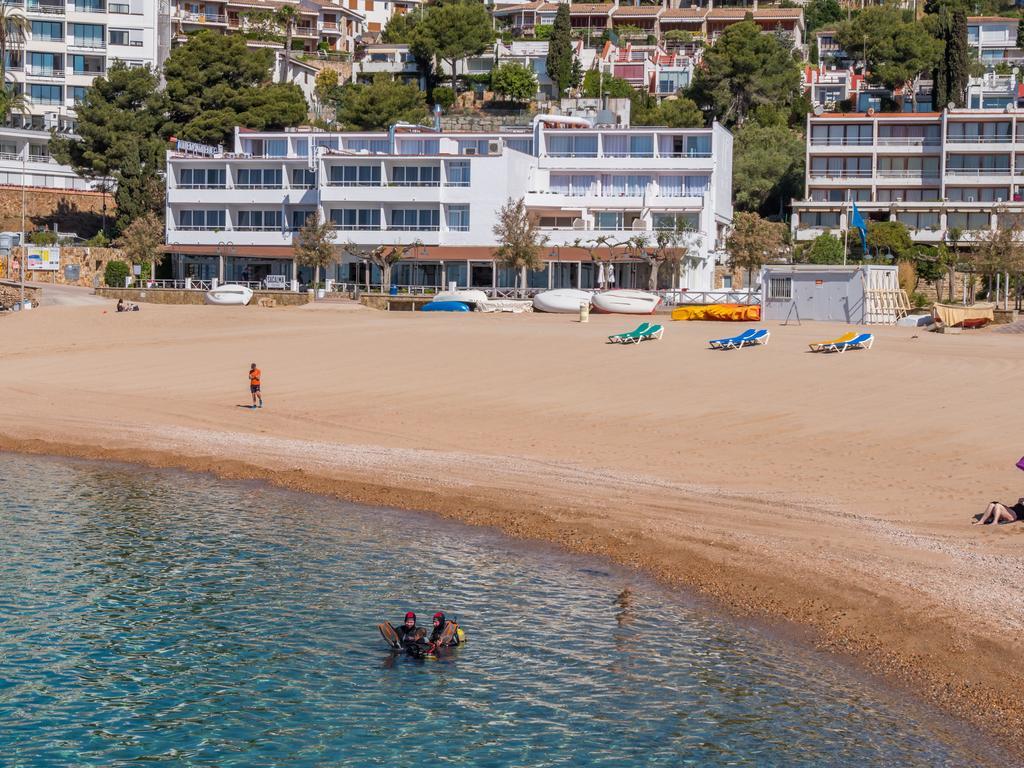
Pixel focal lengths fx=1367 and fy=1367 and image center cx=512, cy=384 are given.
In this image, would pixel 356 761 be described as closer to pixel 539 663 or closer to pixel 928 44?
pixel 539 663

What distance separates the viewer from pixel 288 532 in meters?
25.1

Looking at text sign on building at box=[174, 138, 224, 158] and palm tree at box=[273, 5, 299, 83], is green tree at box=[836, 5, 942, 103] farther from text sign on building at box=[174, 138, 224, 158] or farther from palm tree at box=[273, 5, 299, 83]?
text sign on building at box=[174, 138, 224, 158]

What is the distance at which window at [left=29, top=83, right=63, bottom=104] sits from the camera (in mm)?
121500

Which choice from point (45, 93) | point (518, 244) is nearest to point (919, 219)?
point (518, 244)

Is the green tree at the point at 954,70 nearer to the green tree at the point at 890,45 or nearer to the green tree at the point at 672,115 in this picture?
the green tree at the point at 890,45

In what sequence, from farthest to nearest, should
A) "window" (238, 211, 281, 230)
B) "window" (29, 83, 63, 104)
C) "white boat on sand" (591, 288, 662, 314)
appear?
1. "window" (29, 83, 63, 104)
2. "window" (238, 211, 281, 230)
3. "white boat on sand" (591, 288, 662, 314)

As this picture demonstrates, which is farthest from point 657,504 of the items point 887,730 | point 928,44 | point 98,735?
point 928,44

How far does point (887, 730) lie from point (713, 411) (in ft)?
62.9

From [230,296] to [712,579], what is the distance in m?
56.8

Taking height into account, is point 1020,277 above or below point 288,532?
above

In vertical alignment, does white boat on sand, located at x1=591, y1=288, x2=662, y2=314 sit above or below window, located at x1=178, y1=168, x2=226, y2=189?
below

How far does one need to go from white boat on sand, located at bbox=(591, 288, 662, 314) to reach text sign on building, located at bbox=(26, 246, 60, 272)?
41.7 m

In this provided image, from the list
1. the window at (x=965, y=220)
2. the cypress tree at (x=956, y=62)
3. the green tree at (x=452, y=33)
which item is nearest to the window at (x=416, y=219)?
the window at (x=965, y=220)

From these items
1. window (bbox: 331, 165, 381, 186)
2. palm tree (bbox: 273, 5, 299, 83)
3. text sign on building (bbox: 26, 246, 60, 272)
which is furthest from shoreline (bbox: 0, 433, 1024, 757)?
palm tree (bbox: 273, 5, 299, 83)
